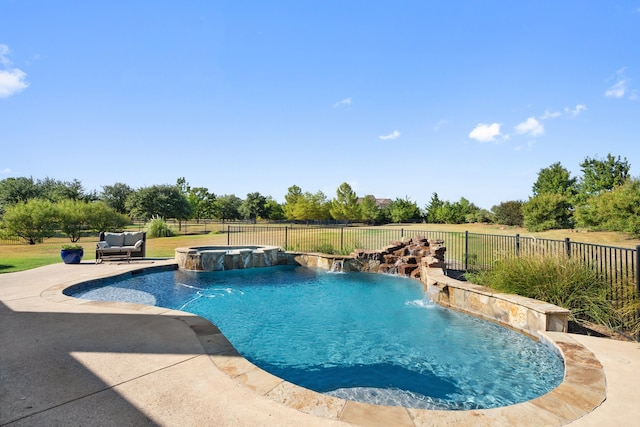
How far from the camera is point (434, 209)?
60.8m

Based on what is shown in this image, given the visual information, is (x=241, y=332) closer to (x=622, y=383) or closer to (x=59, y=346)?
(x=59, y=346)

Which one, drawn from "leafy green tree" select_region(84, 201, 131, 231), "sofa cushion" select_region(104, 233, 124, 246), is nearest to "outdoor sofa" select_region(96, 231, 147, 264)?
"sofa cushion" select_region(104, 233, 124, 246)

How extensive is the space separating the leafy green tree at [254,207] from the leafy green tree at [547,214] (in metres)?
50.1

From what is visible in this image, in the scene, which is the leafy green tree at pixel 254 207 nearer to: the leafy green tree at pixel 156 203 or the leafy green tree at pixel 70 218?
the leafy green tree at pixel 156 203

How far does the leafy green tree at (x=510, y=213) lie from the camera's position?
3774cm

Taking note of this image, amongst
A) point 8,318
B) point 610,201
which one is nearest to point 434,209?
point 610,201

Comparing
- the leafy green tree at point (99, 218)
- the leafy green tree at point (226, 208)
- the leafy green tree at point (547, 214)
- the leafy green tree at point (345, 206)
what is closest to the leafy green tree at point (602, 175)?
the leafy green tree at point (547, 214)

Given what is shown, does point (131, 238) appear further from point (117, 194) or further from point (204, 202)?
point (204, 202)

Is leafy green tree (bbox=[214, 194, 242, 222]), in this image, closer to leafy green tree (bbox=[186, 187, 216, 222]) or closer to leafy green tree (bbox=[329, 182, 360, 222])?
leafy green tree (bbox=[186, 187, 216, 222])

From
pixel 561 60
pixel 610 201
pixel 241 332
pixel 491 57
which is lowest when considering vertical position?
pixel 241 332

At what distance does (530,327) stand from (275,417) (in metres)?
4.77

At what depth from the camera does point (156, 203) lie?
132ft

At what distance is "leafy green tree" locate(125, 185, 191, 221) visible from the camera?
40.1 m

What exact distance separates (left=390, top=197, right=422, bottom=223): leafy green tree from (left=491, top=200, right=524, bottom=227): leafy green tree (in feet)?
63.2
